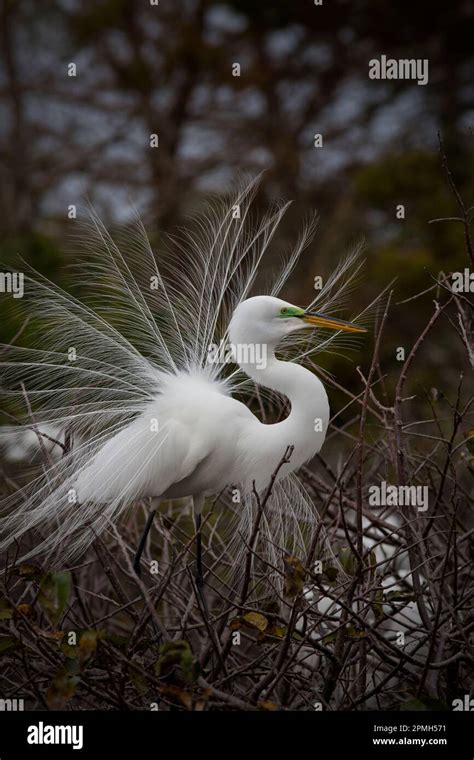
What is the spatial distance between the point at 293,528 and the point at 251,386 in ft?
1.62

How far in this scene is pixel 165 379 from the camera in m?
2.53

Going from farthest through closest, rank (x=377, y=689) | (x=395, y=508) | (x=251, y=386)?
(x=251, y=386) → (x=395, y=508) → (x=377, y=689)

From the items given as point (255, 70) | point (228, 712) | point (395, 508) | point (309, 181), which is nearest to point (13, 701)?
point (228, 712)

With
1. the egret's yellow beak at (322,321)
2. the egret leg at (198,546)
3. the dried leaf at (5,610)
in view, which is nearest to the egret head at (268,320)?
the egret's yellow beak at (322,321)

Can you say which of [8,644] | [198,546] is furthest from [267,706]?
[198,546]

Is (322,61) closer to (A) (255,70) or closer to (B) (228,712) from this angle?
(A) (255,70)

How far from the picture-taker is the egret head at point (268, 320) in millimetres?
2305

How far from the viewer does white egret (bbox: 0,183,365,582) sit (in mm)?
2340

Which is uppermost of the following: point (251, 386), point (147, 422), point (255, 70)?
point (255, 70)

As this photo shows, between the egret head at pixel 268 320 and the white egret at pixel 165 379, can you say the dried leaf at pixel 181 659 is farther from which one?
the egret head at pixel 268 320

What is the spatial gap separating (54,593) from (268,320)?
2.71ft

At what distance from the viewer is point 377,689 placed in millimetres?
1849

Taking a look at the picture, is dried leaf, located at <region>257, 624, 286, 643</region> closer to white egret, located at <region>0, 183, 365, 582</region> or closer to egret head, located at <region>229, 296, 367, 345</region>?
white egret, located at <region>0, 183, 365, 582</region>

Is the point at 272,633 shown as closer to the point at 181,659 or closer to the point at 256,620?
the point at 256,620
